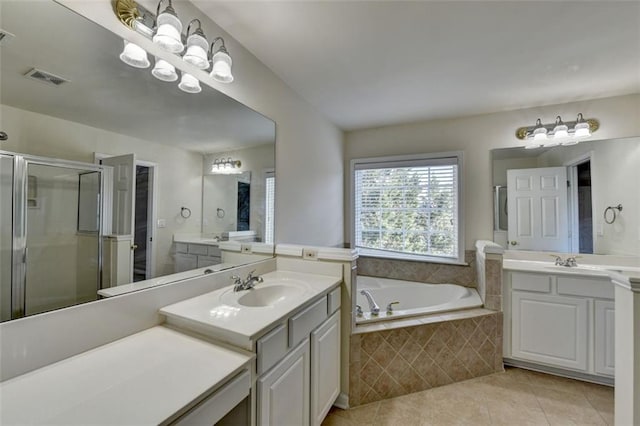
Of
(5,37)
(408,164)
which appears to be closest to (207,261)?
(5,37)

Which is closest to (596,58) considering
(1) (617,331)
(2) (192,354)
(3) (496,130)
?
(3) (496,130)

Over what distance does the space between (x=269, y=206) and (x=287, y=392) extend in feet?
4.22

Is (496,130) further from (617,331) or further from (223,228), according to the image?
(223,228)

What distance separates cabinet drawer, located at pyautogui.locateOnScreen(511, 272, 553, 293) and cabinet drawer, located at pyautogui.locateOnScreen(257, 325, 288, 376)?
2.20m

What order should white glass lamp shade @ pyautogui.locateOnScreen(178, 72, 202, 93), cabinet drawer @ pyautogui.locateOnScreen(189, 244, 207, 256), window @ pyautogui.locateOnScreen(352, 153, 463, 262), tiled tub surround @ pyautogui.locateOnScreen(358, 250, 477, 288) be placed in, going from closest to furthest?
white glass lamp shade @ pyautogui.locateOnScreen(178, 72, 202, 93), cabinet drawer @ pyautogui.locateOnScreen(189, 244, 207, 256), tiled tub surround @ pyautogui.locateOnScreen(358, 250, 477, 288), window @ pyautogui.locateOnScreen(352, 153, 463, 262)

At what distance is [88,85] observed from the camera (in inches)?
41.2

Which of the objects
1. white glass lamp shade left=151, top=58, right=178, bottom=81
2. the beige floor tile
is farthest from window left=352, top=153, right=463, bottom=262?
white glass lamp shade left=151, top=58, right=178, bottom=81

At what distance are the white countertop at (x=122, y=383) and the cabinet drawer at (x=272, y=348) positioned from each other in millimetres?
84

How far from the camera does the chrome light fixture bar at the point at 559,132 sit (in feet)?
8.18

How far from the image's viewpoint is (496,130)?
2.88 metres

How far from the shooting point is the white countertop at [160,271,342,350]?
1036 millimetres

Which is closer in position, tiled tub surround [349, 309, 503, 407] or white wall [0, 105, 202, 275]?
white wall [0, 105, 202, 275]

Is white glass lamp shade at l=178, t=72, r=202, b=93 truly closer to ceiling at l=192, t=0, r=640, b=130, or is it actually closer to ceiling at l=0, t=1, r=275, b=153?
ceiling at l=0, t=1, r=275, b=153

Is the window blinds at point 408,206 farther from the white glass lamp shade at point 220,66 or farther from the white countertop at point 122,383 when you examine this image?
the white countertop at point 122,383
